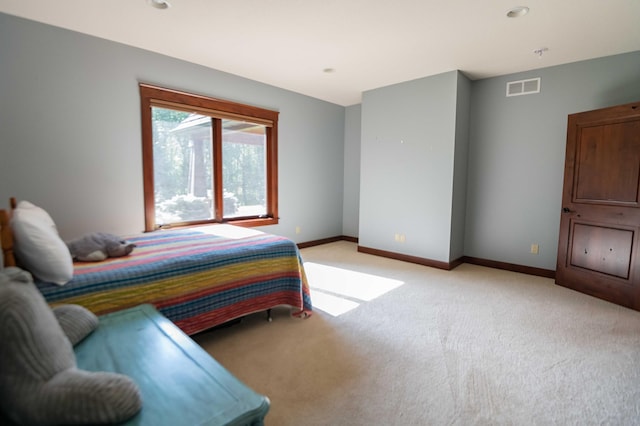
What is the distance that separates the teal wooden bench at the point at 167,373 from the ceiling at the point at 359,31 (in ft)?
7.78

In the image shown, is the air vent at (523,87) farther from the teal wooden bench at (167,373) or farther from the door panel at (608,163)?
the teal wooden bench at (167,373)

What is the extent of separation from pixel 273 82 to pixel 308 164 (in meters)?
1.37

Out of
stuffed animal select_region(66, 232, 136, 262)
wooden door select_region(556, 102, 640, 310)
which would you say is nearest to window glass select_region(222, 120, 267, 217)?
stuffed animal select_region(66, 232, 136, 262)

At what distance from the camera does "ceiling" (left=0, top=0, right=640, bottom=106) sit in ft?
7.88

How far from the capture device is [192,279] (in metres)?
2.07

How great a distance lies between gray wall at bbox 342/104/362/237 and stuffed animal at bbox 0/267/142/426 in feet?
16.1

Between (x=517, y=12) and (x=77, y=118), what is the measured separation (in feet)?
13.1

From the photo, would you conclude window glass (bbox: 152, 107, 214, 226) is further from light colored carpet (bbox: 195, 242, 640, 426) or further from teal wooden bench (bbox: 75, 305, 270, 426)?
teal wooden bench (bbox: 75, 305, 270, 426)

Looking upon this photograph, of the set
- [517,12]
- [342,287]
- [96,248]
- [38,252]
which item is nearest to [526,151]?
[517,12]

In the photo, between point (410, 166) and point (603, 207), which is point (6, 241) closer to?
point (410, 166)

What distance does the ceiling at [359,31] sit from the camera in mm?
2402

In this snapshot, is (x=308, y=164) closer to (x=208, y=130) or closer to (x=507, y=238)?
(x=208, y=130)

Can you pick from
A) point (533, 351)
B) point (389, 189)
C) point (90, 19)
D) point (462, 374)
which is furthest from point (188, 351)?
point (389, 189)

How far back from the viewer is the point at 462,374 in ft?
6.25
